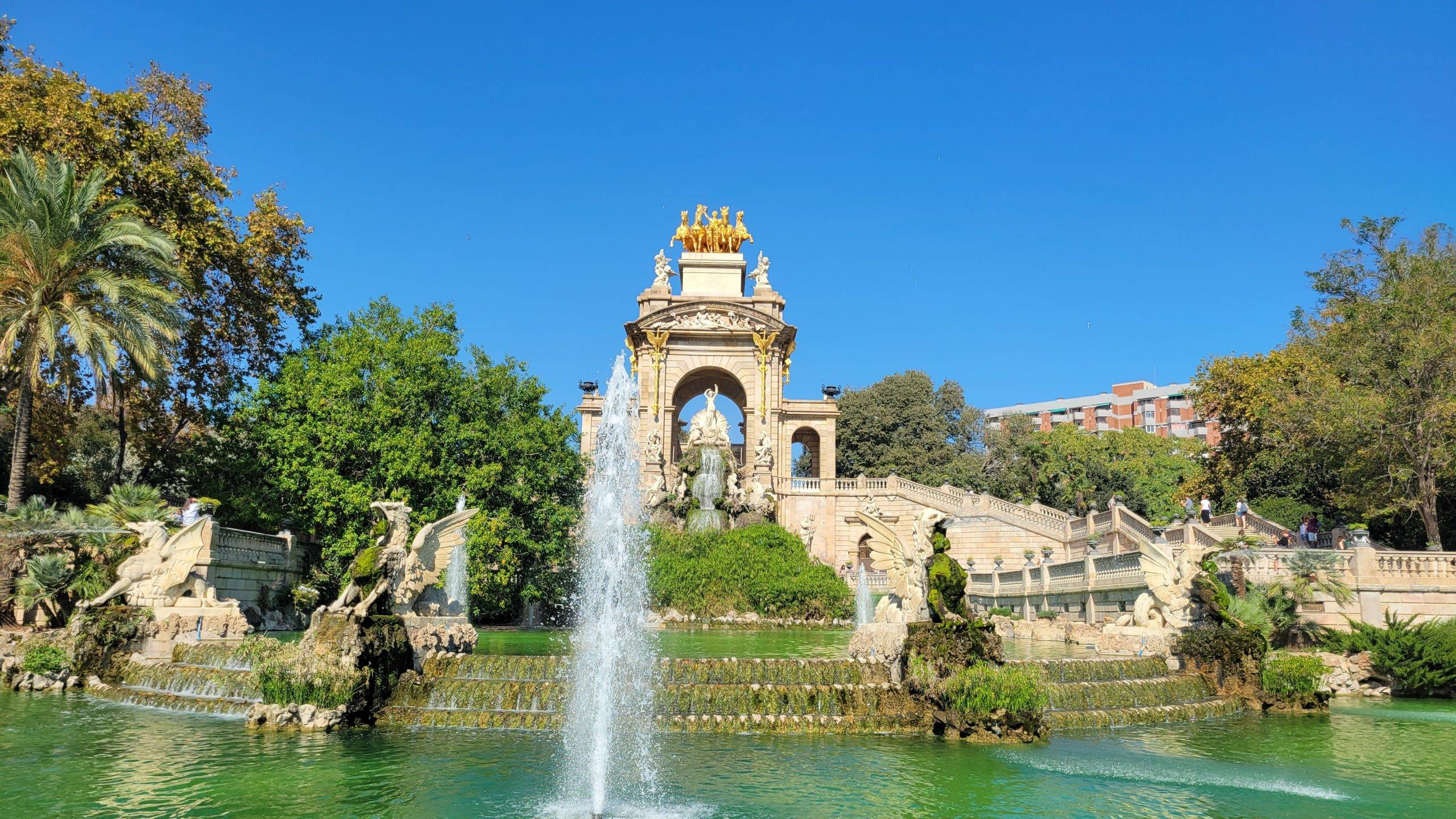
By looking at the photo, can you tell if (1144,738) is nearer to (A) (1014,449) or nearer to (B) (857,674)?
(B) (857,674)

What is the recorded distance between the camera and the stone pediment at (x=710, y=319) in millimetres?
47531

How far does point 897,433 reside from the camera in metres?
61.2

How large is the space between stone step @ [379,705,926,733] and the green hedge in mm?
14993

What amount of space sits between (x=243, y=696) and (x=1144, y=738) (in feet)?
40.8

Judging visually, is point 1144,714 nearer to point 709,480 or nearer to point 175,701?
point 175,701

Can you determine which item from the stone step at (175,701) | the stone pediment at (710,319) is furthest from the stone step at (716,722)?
the stone pediment at (710,319)

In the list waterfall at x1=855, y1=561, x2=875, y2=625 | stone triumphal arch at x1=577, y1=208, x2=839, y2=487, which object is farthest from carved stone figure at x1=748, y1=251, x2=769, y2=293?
waterfall at x1=855, y1=561, x2=875, y2=625

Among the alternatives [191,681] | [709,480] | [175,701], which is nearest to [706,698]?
[175,701]

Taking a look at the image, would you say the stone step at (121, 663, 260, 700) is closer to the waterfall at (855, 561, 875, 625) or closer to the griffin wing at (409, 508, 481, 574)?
the griffin wing at (409, 508, 481, 574)

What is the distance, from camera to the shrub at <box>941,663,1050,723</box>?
38.8 feet

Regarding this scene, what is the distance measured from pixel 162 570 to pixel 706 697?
11.0 m

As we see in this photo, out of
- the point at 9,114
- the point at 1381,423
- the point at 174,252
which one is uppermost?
the point at 9,114

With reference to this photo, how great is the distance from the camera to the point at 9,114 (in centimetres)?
2142

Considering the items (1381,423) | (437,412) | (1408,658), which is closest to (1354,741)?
(1408,658)
